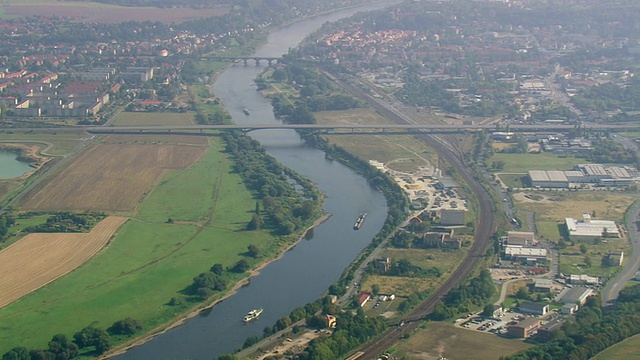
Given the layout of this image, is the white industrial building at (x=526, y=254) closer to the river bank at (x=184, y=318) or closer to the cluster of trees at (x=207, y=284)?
the river bank at (x=184, y=318)

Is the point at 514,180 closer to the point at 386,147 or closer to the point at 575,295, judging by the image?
the point at 386,147

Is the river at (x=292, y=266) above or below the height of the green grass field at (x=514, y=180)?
below

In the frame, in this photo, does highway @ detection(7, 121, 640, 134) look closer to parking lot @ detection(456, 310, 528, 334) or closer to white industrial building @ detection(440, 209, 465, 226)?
white industrial building @ detection(440, 209, 465, 226)

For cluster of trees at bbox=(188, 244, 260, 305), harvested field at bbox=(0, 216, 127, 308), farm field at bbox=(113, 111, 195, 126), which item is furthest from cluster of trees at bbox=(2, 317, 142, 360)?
farm field at bbox=(113, 111, 195, 126)

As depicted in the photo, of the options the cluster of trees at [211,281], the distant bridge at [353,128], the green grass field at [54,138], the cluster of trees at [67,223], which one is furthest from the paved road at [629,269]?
the green grass field at [54,138]

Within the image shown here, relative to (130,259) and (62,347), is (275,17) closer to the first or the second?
(130,259)

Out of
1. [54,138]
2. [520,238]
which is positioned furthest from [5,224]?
[520,238]
